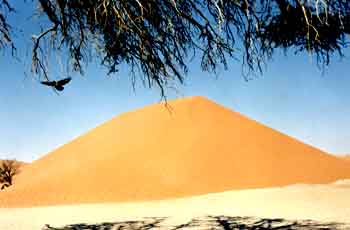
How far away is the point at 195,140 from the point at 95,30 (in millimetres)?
30185

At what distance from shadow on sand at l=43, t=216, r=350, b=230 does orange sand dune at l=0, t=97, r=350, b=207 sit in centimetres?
1289

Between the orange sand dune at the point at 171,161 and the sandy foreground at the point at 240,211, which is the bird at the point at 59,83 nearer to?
the sandy foreground at the point at 240,211

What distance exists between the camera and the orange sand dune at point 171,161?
2758 centimetres

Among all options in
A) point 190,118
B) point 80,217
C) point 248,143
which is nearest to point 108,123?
point 190,118

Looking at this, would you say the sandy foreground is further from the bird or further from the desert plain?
the bird

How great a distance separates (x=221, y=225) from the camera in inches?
428

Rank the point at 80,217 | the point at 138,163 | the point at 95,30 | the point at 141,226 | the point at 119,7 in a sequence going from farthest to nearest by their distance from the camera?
the point at 138,163 → the point at 80,217 → the point at 141,226 → the point at 95,30 → the point at 119,7

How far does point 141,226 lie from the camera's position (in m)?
11.3

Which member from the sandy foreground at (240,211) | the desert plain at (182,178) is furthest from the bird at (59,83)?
the sandy foreground at (240,211)

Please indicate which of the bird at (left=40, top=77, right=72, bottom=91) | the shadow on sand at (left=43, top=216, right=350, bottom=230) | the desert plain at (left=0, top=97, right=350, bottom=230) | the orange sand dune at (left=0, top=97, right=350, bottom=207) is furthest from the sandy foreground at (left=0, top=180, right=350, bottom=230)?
the orange sand dune at (left=0, top=97, right=350, bottom=207)

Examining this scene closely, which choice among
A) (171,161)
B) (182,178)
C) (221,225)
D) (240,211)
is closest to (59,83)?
(221,225)

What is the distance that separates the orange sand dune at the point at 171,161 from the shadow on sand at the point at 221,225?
12.9 m

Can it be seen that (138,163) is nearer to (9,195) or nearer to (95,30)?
(9,195)

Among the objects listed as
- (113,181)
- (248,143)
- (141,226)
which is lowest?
(141,226)
